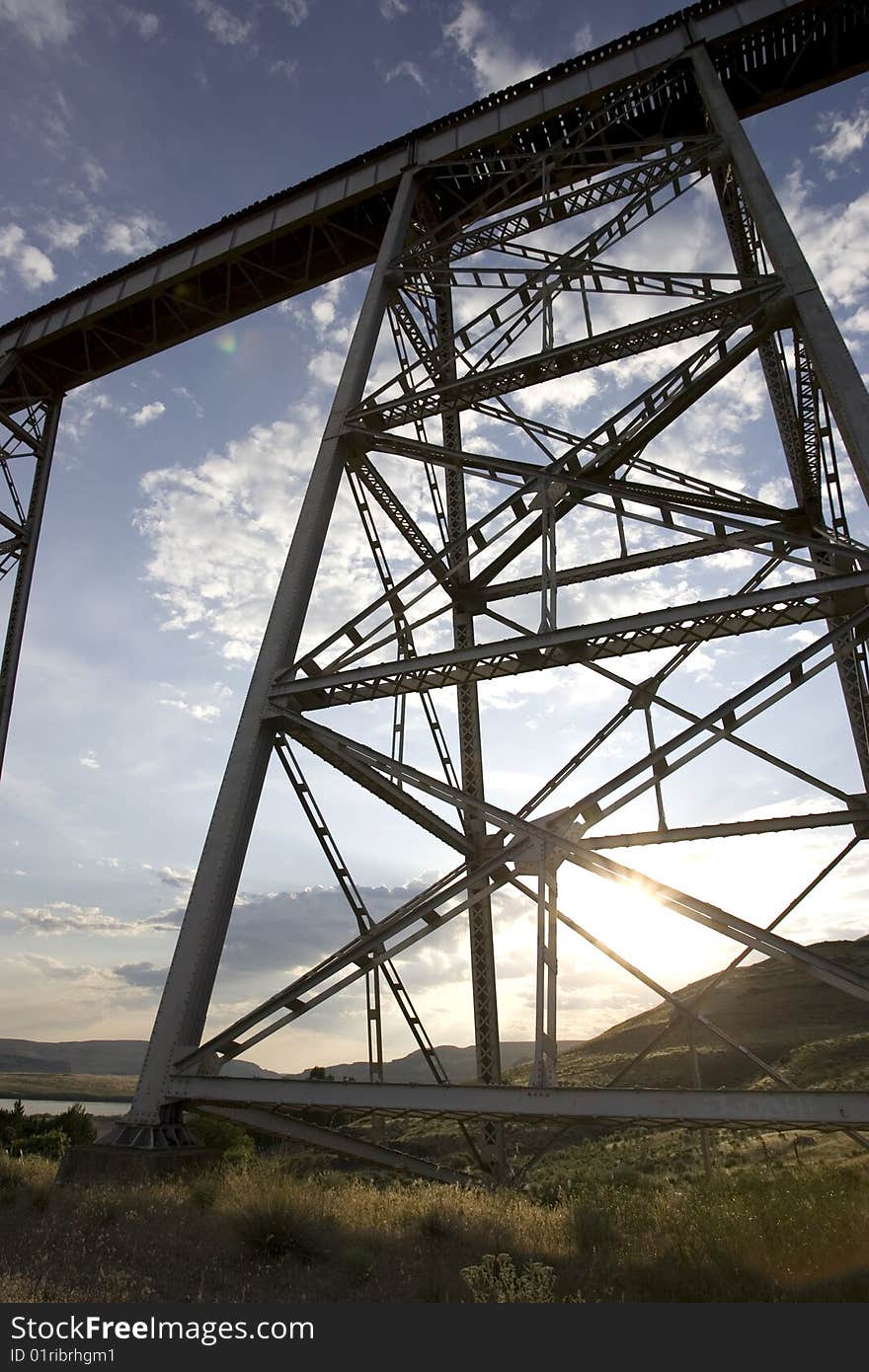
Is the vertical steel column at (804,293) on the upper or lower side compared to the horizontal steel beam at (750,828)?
upper

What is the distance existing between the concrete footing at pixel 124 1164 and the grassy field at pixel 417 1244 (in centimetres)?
10

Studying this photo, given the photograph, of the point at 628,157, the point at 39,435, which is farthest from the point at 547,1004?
the point at 39,435

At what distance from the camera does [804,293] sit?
24.1ft

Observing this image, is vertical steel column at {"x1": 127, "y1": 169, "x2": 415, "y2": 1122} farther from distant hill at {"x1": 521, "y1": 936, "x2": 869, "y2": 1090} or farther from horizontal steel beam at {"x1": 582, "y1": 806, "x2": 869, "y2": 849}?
distant hill at {"x1": 521, "y1": 936, "x2": 869, "y2": 1090}

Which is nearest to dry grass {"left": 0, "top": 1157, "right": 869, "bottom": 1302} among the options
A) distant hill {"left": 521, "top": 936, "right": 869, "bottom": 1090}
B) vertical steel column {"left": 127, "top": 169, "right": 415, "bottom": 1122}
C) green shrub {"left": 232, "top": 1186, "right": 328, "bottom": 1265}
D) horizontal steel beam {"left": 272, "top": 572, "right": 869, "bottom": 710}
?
green shrub {"left": 232, "top": 1186, "right": 328, "bottom": 1265}

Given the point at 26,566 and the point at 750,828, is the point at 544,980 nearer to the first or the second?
the point at 750,828

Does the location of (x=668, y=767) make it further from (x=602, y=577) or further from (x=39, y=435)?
(x=39, y=435)

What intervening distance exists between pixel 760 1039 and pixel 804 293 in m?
37.0

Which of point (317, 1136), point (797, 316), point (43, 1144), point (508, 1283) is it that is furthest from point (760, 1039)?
point (508, 1283)

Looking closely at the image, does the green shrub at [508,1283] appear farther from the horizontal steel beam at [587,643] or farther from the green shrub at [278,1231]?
the horizontal steel beam at [587,643]

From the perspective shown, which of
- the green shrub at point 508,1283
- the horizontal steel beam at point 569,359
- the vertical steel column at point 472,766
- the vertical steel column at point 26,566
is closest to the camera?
the green shrub at point 508,1283

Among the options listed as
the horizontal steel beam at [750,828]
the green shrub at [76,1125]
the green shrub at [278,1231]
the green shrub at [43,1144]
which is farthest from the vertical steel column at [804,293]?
the green shrub at [76,1125]

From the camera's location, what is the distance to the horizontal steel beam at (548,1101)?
4.68 m

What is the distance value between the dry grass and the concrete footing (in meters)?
0.11
